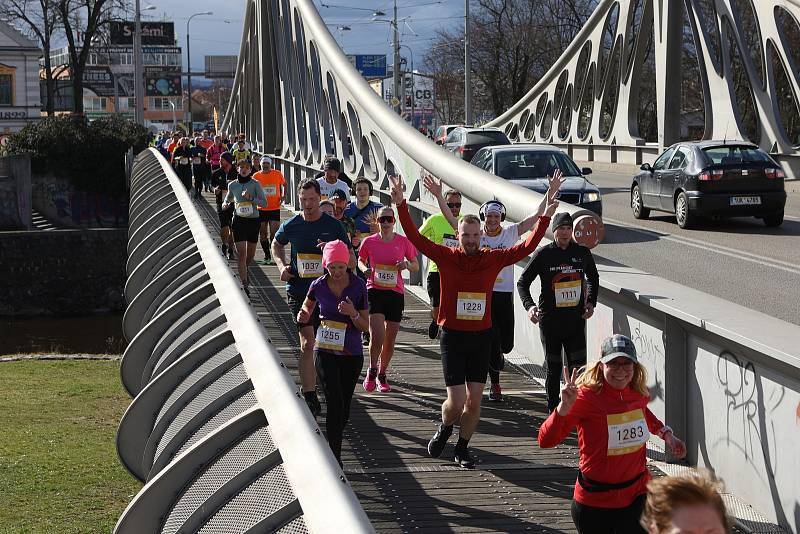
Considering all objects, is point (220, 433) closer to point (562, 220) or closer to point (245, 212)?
point (562, 220)

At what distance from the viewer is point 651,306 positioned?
26.2ft

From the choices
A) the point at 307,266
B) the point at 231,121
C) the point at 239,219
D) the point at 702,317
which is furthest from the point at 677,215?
the point at 231,121

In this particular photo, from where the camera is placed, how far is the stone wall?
38.8 meters


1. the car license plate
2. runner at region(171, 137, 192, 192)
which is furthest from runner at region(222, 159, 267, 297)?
runner at region(171, 137, 192, 192)

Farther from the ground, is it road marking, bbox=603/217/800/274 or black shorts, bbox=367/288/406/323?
black shorts, bbox=367/288/406/323

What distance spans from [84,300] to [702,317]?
1354 inches

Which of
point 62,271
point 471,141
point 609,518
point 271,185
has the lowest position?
point 62,271

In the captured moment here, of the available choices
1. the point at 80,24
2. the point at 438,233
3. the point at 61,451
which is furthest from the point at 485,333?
the point at 80,24

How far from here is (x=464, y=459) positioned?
816 centimetres

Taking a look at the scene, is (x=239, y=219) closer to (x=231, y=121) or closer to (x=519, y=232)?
(x=519, y=232)

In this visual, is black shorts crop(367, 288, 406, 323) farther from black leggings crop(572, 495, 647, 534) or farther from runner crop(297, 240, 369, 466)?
black leggings crop(572, 495, 647, 534)

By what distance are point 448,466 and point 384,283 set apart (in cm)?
258

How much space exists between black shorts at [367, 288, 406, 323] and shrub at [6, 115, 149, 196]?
121ft

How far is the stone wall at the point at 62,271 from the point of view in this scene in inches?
1528
